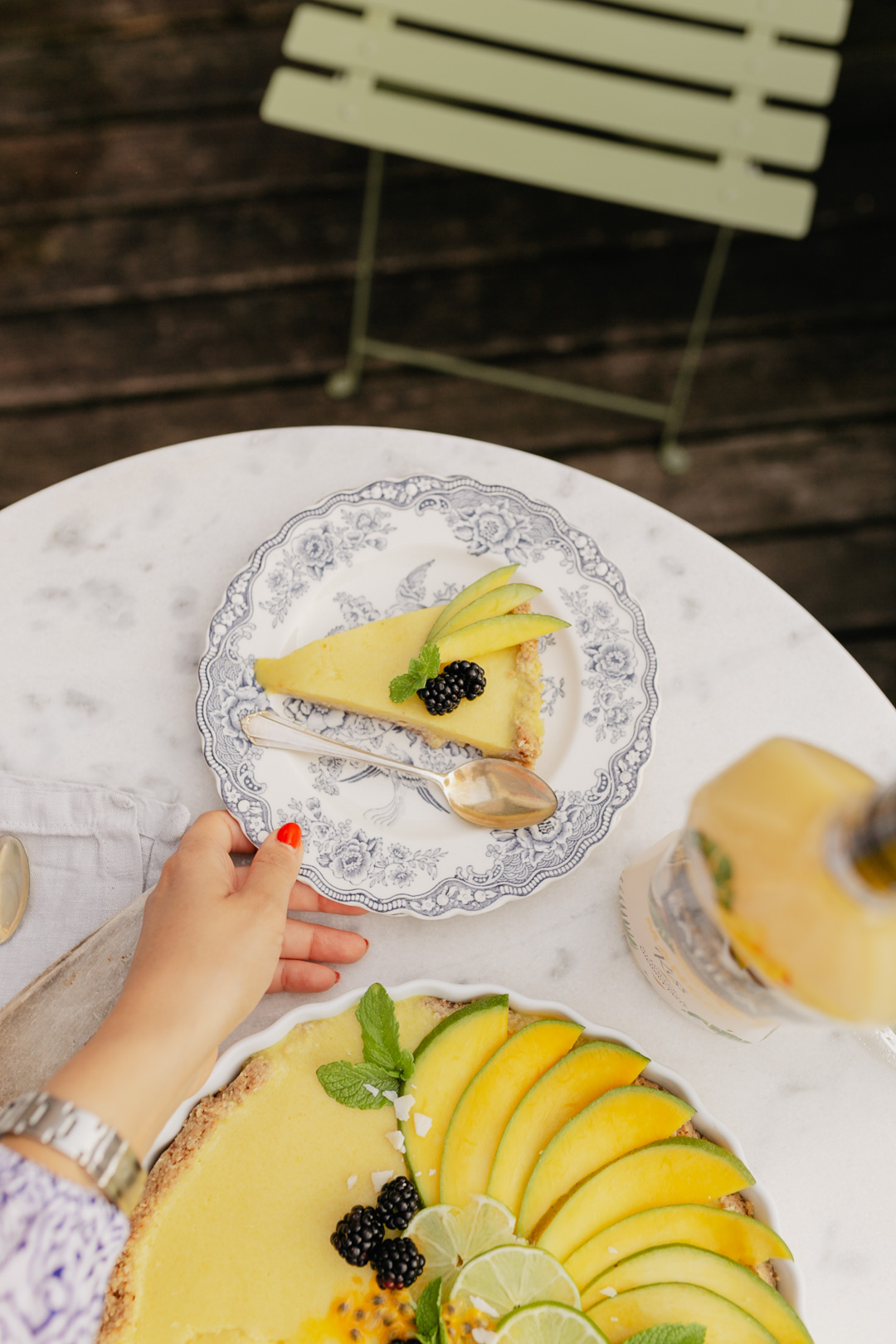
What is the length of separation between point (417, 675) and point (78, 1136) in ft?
2.24

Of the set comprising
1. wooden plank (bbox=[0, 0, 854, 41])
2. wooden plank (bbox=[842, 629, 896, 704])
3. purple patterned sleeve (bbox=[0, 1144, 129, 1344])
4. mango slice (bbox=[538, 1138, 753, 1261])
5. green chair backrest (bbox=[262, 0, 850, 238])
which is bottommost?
wooden plank (bbox=[842, 629, 896, 704])

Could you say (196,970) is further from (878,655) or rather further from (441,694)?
(878,655)

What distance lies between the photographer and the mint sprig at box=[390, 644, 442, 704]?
1.34 metres

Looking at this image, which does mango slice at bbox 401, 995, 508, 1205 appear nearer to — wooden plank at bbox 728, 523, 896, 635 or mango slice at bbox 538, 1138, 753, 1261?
mango slice at bbox 538, 1138, 753, 1261

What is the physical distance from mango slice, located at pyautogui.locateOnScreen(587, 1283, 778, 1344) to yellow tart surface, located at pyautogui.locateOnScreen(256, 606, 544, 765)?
0.64 metres

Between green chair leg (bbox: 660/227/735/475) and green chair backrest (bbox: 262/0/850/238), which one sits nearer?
green chair backrest (bbox: 262/0/850/238)

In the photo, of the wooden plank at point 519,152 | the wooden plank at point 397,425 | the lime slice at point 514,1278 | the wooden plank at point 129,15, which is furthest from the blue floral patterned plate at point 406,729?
the wooden plank at point 129,15

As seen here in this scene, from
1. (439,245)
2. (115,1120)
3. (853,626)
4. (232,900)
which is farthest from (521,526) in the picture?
(439,245)

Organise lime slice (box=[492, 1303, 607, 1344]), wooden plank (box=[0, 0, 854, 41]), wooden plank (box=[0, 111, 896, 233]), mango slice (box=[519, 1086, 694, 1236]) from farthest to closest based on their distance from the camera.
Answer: wooden plank (box=[0, 0, 854, 41])
wooden plank (box=[0, 111, 896, 233])
mango slice (box=[519, 1086, 694, 1236])
lime slice (box=[492, 1303, 607, 1344])

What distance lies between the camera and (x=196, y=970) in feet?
3.44

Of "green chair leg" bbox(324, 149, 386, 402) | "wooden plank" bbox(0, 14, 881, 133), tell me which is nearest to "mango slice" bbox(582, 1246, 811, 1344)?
"green chair leg" bbox(324, 149, 386, 402)

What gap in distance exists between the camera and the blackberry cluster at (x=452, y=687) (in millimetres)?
1349

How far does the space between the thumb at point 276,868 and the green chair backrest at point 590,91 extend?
4.73 feet

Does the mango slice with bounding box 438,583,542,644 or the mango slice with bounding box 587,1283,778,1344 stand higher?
the mango slice with bounding box 438,583,542,644
